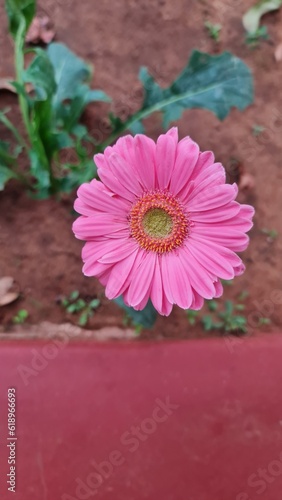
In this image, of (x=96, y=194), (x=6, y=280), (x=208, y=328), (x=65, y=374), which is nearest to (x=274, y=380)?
(x=208, y=328)

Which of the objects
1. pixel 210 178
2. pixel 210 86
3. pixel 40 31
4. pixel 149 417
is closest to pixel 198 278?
pixel 210 178

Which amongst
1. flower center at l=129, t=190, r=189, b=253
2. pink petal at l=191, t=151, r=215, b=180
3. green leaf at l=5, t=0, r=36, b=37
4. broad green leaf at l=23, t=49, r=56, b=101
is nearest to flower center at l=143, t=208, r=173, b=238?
flower center at l=129, t=190, r=189, b=253

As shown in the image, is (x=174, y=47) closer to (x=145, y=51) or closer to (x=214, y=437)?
(x=145, y=51)

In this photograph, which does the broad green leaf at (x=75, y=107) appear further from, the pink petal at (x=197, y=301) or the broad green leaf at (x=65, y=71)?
the pink petal at (x=197, y=301)

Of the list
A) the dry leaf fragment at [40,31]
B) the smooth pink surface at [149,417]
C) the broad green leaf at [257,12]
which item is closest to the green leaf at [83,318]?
the smooth pink surface at [149,417]

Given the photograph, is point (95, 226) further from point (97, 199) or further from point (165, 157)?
point (165, 157)

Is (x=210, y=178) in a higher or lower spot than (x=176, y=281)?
higher

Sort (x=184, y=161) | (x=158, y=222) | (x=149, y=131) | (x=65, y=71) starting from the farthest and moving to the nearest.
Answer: (x=149, y=131) < (x=65, y=71) < (x=158, y=222) < (x=184, y=161)
